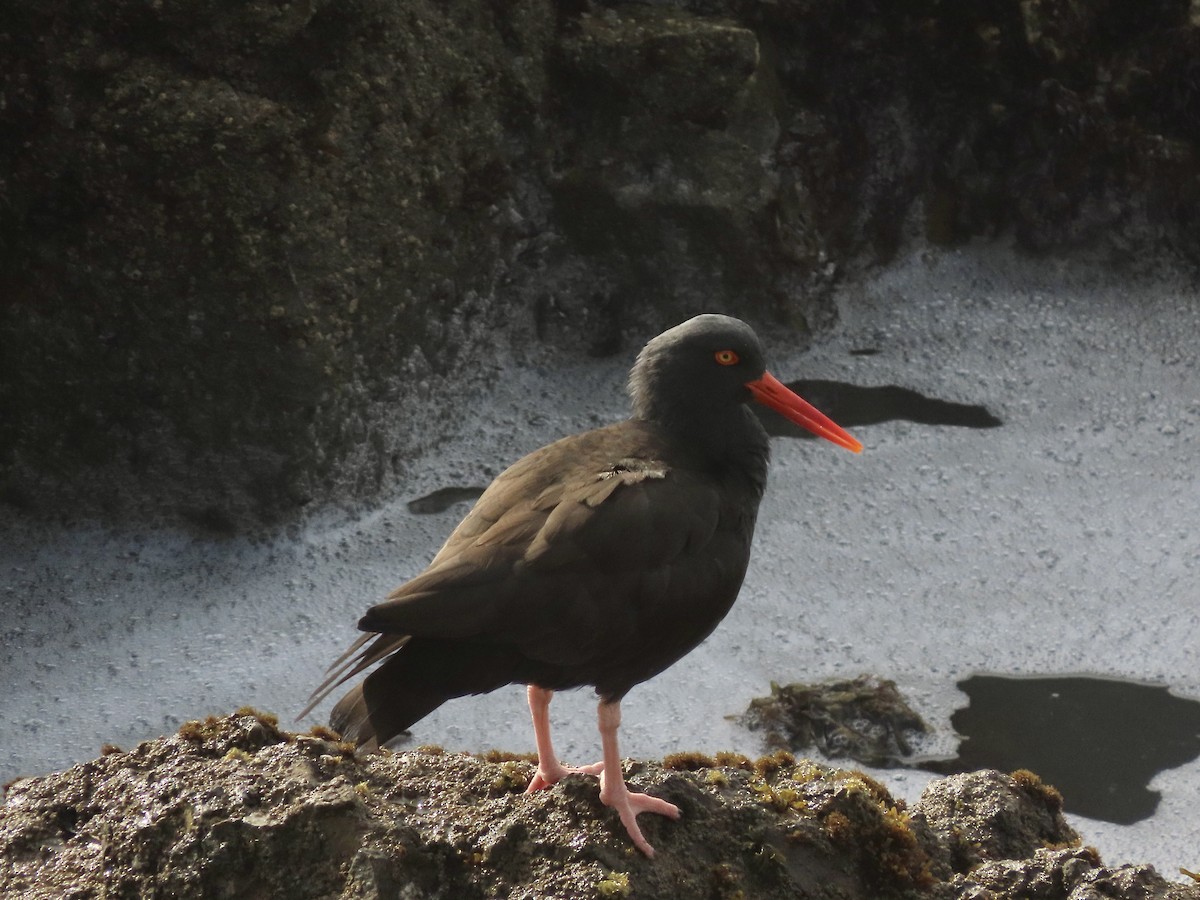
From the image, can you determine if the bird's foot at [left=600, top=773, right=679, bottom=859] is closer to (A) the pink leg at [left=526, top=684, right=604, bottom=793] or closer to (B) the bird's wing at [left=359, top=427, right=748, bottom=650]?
(A) the pink leg at [left=526, top=684, right=604, bottom=793]

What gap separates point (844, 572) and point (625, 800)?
3419 millimetres

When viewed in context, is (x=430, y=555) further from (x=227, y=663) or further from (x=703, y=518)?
(x=703, y=518)

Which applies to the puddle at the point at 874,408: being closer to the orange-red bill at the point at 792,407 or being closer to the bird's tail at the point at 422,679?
the orange-red bill at the point at 792,407

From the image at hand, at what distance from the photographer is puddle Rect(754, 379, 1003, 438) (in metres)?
6.99

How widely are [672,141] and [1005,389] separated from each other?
2217 mm

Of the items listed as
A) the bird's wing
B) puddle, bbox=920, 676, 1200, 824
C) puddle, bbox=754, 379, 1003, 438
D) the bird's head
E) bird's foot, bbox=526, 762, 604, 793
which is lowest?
puddle, bbox=920, 676, 1200, 824

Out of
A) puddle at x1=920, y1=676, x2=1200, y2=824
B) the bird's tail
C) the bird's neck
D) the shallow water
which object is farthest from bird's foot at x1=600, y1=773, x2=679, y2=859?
puddle at x1=920, y1=676, x2=1200, y2=824

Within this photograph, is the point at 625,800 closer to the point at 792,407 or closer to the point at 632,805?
the point at 632,805

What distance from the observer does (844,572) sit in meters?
6.23

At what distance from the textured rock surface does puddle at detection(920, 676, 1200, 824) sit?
257 centimetres

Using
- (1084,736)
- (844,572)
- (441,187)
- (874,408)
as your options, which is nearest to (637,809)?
(1084,736)

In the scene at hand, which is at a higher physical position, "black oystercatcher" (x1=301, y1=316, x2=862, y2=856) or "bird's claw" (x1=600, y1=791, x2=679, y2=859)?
"black oystercatcher" (x1=301, y1=316, x2=862, y2=856)

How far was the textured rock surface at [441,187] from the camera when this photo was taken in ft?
19.1

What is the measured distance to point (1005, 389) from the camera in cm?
720
